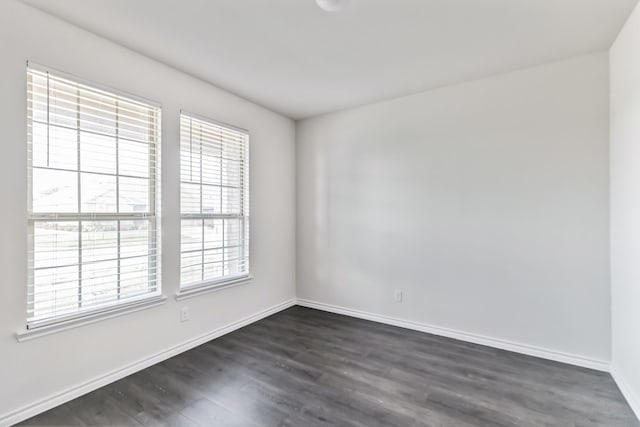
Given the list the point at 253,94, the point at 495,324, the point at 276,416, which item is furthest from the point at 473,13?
the point at 276,416

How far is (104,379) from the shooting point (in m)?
2.21

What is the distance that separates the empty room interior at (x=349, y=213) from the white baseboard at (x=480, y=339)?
2 centimetres

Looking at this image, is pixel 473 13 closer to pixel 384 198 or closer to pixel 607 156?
pixel 607 156

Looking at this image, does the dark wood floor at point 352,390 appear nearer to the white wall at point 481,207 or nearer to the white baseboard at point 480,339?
the white baseboard at point 480,339

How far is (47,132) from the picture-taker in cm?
198

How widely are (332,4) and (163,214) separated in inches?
84.0

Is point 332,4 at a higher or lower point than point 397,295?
higher

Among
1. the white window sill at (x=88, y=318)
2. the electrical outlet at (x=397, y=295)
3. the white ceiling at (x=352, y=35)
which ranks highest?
the white ceiling at (x=352, y=35)

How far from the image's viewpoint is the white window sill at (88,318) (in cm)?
189

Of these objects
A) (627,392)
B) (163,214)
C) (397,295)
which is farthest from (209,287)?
(627,392)

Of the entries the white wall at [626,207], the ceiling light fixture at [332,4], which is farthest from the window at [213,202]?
the white wall at [626,207]

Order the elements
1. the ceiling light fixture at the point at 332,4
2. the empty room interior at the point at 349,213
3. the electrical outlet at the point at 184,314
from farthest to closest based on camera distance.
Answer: the electrical outlet at the point at 184,314 → the empty room interior at the point at 349,213 → the ceiling light fixture at the point at 332,4

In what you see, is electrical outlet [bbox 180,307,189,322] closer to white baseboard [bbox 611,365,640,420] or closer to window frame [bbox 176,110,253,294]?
window frame [bbox 176,110,253,294]

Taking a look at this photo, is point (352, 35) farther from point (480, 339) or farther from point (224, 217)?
point (480, 339)
